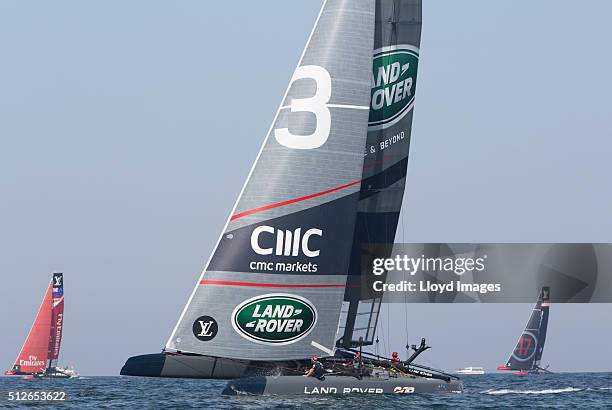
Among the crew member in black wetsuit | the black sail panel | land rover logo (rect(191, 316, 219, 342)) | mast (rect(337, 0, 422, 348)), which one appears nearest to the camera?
land rover logo (rect(191, 316, 219, 342))

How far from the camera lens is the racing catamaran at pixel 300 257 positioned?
27609 mm

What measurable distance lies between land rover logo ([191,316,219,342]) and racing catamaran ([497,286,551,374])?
167 feet

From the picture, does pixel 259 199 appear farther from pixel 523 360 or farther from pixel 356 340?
pixel 523 360

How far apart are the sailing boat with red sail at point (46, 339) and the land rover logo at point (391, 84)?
44765 millimetres

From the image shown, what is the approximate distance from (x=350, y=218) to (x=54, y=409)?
924 cm

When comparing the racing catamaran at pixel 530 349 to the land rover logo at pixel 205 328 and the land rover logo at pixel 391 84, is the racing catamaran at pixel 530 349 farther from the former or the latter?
the land rover logo at pixel 205 328

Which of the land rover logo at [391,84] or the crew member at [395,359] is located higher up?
the land rover logo at [391,84]

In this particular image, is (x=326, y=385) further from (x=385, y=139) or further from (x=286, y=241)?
(x=385, y=139)

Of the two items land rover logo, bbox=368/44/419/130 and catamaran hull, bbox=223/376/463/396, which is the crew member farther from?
land rover logo, bbox=368/44/419/130

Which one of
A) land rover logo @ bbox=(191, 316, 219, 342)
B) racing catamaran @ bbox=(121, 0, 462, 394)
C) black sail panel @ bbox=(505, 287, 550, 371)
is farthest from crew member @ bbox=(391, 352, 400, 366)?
black sail panel @ bbox=(505, 287, 550, 371)

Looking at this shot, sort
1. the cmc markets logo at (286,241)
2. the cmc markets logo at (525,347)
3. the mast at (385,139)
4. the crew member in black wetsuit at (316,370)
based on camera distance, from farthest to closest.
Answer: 1. the cmc markets logo at (525,347)
2. the mast at (385,139)
3. the cmc markets logo at (286,241)
4. the crew member in black wetsuit at (316,370)

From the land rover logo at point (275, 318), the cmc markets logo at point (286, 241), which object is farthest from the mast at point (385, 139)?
the land rover logo at point (275, 318)

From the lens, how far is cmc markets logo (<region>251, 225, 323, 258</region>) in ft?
93.1

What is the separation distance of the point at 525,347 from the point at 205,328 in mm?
56601
